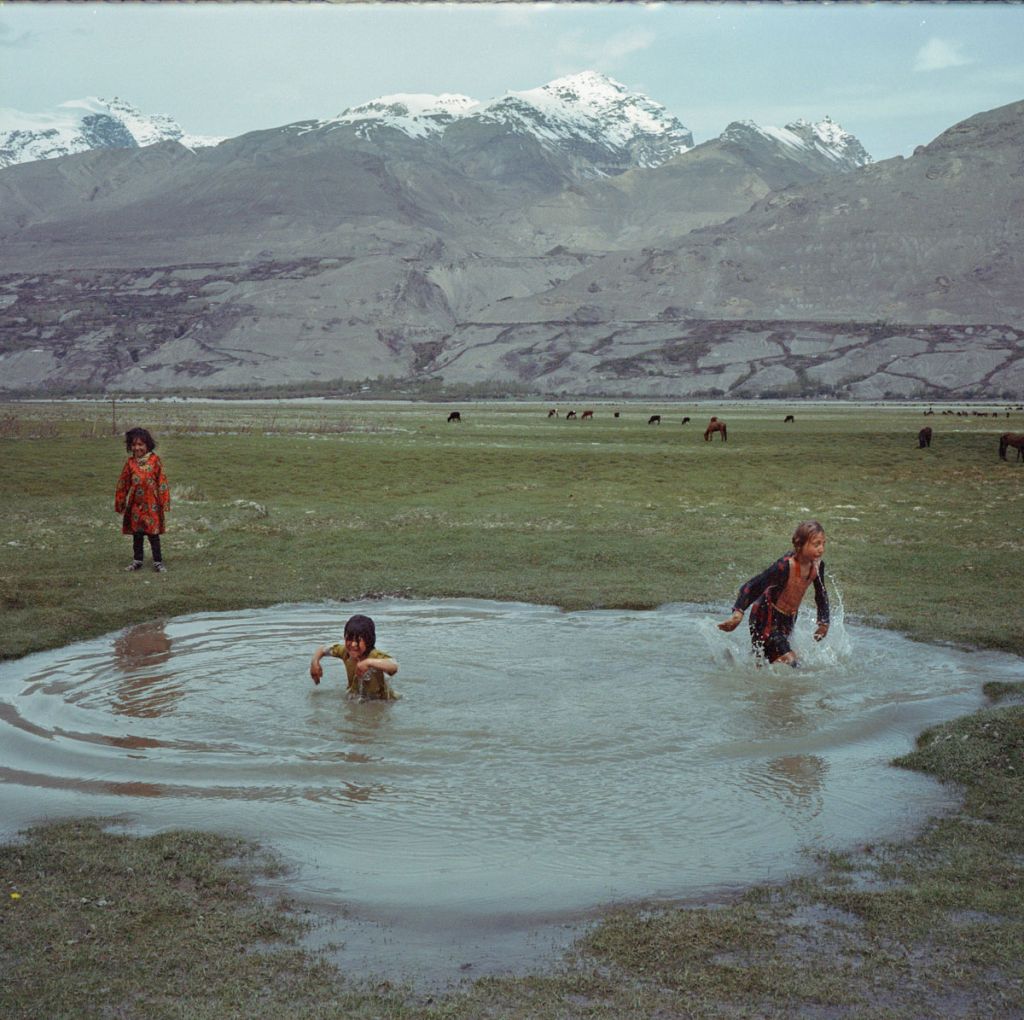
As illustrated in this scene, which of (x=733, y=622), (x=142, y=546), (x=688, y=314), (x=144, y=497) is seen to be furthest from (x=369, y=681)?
(x=688, y=314)

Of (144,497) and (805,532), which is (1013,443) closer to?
(144,497)

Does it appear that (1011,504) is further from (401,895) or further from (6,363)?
(6,363)

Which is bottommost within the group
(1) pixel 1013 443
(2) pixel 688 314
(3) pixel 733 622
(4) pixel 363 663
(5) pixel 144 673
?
(5) pixel 144 673

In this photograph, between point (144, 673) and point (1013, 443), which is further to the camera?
point (1013, 443)

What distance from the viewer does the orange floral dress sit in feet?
53.2

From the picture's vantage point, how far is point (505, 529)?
20.4 meters

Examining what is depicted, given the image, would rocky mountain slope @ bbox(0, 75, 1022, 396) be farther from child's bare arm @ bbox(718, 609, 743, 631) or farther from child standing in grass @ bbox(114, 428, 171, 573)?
child's bare arm @ bbox(718, 609, 743, 631)

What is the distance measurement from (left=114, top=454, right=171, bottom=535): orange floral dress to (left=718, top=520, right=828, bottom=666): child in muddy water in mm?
8521

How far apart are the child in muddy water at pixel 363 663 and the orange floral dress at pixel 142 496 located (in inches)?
263

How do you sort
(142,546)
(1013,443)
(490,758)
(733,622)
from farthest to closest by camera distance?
(1013,443), (142,546), (733,622), (490,758)

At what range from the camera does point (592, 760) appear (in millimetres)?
8641

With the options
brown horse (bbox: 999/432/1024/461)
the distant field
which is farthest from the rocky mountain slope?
the distant field

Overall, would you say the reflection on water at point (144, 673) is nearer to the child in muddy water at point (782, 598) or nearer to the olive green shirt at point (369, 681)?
the olive green shirt at point (369, 681)

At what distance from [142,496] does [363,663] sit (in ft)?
23.8
